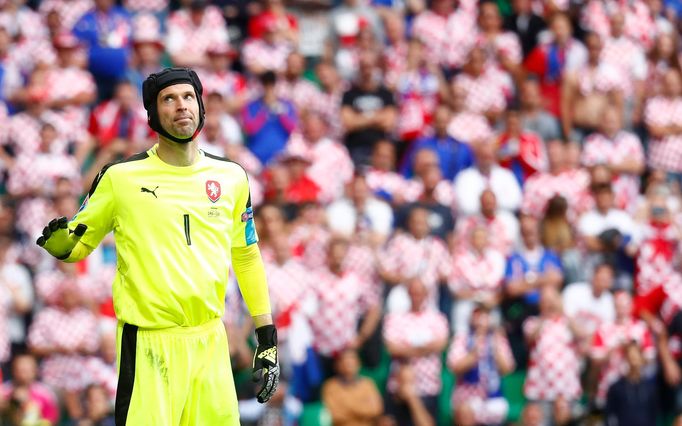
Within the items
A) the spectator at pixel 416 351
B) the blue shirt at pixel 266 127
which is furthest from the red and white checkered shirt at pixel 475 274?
the blue shirt at pixel 266 127

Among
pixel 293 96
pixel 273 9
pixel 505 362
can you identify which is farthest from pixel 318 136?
pixel 505 362

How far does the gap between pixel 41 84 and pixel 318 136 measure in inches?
116

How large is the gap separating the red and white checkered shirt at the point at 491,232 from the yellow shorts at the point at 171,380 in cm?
752

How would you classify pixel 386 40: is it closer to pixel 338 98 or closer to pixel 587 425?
pixel 338 98

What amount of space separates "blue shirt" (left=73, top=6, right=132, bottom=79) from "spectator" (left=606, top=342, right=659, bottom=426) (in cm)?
603

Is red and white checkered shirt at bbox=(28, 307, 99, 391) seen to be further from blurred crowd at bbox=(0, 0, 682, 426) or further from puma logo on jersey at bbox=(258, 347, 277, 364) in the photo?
puma logo on jersey at bbox=(258, 347, 277, 364)

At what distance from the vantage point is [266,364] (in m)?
7.33

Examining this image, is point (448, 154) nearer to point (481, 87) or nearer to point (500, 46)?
point (481, 87)

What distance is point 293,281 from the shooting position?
13.5m

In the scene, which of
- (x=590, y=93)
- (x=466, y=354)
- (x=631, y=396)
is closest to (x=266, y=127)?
(x=466, y=354)

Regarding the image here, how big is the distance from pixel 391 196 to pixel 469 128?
1643mm

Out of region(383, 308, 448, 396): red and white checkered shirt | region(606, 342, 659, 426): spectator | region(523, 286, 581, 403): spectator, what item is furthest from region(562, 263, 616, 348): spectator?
region(383, 308, 448, 396): red and white checkered shirt

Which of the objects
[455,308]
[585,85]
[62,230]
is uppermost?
[585,85]

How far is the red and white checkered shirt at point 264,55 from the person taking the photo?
1611 centimetres
